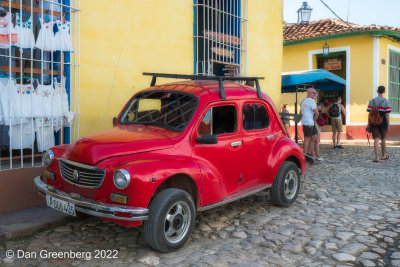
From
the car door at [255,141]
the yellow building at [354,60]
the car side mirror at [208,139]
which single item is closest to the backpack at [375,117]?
the car door at [255,141]

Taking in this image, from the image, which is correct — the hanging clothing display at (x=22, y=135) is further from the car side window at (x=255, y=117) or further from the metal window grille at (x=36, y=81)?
the car side window at (x=255, y=117)

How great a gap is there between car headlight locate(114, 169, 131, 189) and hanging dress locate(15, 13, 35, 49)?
2.76m

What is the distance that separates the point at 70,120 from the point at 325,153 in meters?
8.16

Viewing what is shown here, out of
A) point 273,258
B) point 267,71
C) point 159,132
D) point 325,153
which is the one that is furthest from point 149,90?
point 325,153

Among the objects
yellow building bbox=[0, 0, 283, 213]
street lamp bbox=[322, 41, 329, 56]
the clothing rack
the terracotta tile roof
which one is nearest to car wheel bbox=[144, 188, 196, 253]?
yellow building bbox=[0, 0, 283, 213]

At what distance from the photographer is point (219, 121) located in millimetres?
4562

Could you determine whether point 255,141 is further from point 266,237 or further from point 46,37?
point 46,37

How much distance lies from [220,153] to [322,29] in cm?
1421

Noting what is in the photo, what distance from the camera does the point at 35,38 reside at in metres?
5.35

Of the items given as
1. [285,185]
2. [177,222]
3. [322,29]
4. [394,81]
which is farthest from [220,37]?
[394,81]

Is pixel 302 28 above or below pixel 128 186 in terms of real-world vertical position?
above

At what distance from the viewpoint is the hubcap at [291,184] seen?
538 centimetres

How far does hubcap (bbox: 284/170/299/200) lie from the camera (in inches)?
212

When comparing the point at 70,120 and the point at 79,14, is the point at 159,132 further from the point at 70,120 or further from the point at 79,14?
the point at 79,14
